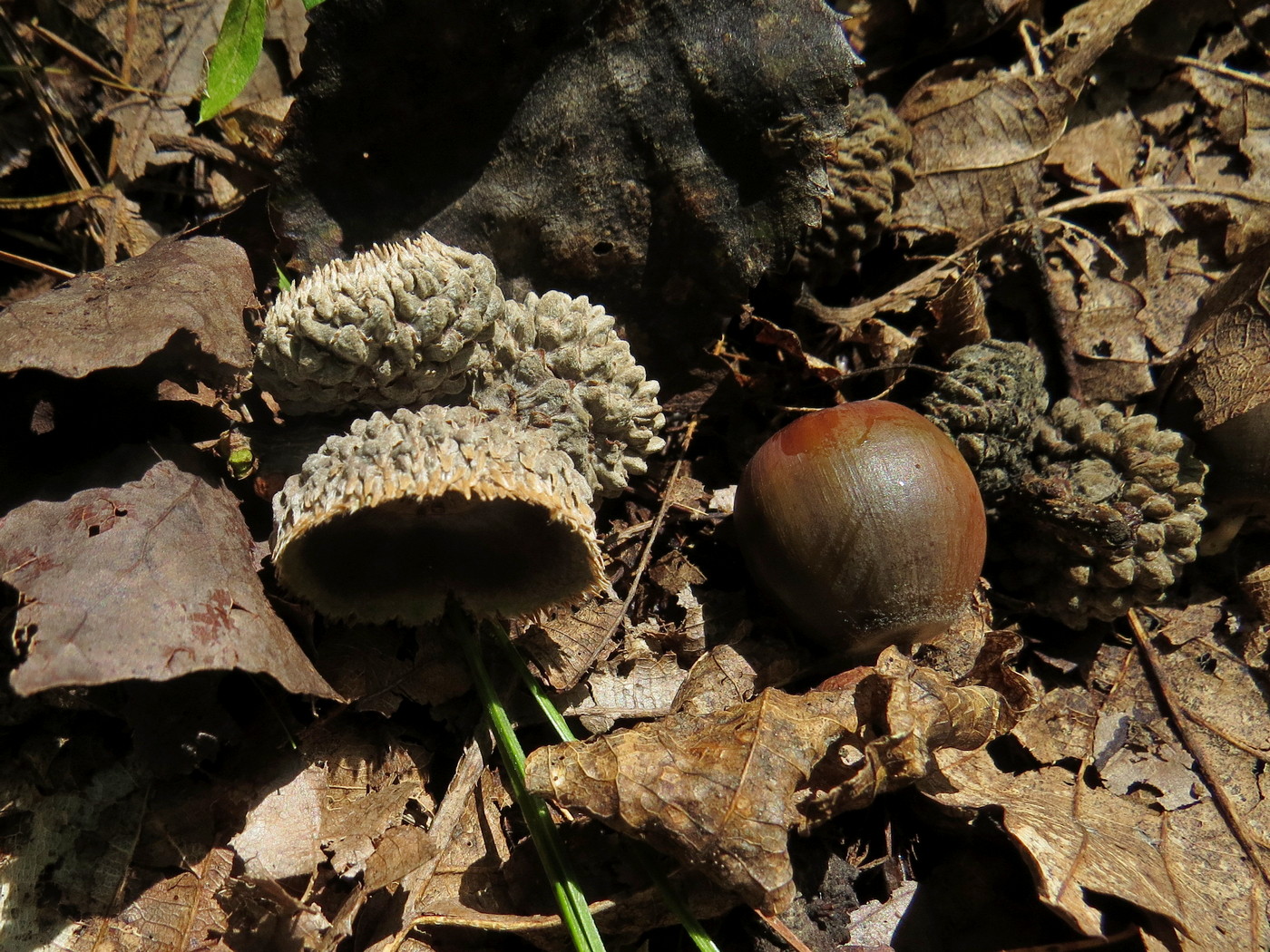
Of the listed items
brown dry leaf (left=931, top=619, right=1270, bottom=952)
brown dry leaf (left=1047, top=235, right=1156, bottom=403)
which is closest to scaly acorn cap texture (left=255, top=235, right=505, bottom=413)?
brown dry leaf (left=931, top=619, right=1270, bottom=952)

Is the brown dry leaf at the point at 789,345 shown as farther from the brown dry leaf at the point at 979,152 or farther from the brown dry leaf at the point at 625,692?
the brown dry leaf at the point at 625,692

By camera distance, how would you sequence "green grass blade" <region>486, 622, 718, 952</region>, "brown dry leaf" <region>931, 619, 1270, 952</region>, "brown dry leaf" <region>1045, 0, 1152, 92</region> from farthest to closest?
"brown dry leaf" <region>1045, 0, 1152, 92</region> < "brown dry leaf" <region>931, 619, 1270, 952</region> < "green grass blade" <region>486, 622, 718, 952</region>

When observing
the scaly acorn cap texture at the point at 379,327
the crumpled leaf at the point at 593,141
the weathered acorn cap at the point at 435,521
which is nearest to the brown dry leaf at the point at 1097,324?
the crumpled leaf at the point at 593,141

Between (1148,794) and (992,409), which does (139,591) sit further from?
(1148,794)

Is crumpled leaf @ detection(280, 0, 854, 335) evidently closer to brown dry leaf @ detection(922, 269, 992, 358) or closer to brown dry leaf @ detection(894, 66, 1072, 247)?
brown dry leaf @ detection(922, 269, 992, 358)

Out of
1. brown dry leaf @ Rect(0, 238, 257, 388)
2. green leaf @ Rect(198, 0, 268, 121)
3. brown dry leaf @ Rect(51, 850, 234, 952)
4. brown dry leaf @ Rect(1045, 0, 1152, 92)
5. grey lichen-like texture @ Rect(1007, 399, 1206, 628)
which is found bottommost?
grey lichen-like texture @ Rect(1007, 399, 1206, 628)

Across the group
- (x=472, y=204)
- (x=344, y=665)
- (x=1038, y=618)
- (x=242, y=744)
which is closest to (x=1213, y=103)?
(x=1038, y=618)

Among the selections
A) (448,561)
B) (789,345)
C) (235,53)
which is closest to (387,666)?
(448,561)
